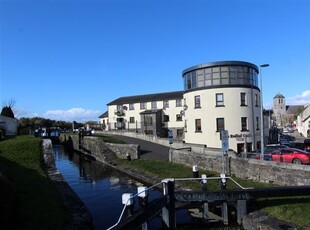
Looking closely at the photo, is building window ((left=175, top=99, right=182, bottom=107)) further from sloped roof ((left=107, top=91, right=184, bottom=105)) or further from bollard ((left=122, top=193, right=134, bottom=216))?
bollard ((left=122, top=193, right=134, bottom=216))

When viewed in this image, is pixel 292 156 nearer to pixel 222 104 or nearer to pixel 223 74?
pixel 222 104

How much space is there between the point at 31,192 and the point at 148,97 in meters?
50.0

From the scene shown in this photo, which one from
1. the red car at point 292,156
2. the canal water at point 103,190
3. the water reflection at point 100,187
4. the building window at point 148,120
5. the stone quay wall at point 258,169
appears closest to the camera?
the canal water at point 103,190

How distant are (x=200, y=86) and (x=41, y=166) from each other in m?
19.1

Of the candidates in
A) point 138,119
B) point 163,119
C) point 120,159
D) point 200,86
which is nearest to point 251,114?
point 200,86

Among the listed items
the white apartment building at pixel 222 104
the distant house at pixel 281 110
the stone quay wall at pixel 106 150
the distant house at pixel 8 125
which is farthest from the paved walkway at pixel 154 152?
the distant house at pixel 281 110

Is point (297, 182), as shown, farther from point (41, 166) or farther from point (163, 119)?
point (163, 119)

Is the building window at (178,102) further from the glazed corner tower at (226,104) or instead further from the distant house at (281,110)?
the distant house at (281,110)

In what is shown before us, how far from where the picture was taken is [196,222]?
1584 centimetres

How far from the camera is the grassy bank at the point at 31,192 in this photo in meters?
11.4

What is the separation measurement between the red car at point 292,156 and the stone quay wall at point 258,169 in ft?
11.9

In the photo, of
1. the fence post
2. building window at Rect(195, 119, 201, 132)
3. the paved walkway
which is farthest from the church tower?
the fence post

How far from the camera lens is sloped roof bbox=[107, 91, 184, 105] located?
5988 cm

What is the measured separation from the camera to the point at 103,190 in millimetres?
23891
